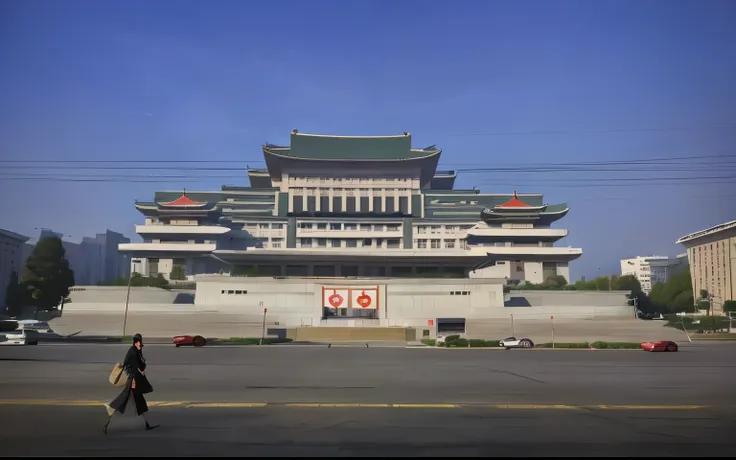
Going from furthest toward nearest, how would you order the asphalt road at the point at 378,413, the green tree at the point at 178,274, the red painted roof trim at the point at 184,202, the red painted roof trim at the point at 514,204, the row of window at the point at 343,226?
the red painted roof trim at the point at 514,204, the row of window at the point at 343,226, the red painted roof trim at the point at 184,202, the green tree at the point at 178,274, the asphalt road at the point at 378,413

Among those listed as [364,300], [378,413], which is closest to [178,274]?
[364,300]

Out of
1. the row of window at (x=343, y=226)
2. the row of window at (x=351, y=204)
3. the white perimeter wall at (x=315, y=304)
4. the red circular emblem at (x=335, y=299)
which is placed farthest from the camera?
the row of window at (x=351, y=204)

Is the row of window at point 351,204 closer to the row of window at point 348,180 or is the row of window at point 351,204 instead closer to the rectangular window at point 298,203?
the rectangular window at point 298,203

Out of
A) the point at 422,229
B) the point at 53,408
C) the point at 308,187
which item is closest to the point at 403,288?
the point at 422,229

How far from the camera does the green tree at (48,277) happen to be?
4494 cm

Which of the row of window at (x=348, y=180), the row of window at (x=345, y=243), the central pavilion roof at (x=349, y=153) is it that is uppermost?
the central pavilion roof at (x=349, y=153)

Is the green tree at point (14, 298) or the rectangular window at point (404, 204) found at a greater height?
the rectangular window at point (404, 204)

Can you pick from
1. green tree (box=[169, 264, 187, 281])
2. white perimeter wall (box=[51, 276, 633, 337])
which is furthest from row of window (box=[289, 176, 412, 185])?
white perimeter wall (box=[51, 276, 633, 337])

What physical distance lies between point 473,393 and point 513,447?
5210 mm

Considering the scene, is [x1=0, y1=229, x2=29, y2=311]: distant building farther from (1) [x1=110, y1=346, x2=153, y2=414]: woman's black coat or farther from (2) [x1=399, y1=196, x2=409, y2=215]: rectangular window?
(2) [x1=399, y1=196, x2=409, y2=215]: rectangular window

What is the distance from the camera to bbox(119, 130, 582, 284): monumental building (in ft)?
201

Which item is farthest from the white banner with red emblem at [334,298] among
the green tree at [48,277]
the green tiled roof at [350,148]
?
the green tiled roof at [350,148]

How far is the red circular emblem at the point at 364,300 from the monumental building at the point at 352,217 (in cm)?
1506

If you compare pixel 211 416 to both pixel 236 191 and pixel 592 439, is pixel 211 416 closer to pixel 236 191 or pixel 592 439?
pixel 592 439
